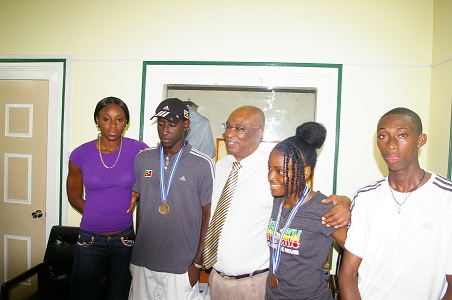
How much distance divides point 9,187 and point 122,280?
1.86 meters

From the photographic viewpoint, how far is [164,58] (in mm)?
2670

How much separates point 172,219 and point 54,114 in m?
1.89

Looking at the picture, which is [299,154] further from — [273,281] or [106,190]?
[106,190]

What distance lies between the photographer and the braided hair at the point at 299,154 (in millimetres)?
1547

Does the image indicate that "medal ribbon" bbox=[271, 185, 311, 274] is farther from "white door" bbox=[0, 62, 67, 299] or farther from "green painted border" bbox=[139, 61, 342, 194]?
"white door" bbox=[0, 62, 67, 299]

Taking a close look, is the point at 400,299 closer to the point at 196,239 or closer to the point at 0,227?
the point at 196,239

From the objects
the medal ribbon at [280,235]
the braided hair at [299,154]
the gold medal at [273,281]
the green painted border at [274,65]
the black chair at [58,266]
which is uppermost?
the green painted border at [274,65]

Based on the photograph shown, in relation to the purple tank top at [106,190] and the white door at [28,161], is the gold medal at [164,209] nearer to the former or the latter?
Result: the purple tank top at [106,190]

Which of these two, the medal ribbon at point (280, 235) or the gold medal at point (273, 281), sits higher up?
the medal ribbon at point (280, 235)

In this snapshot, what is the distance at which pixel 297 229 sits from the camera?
149 cm

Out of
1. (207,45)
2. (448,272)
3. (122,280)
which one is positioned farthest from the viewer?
(207,45)

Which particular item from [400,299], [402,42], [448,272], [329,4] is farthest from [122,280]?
[402,42]

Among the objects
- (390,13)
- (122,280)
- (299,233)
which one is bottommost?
(122,280)

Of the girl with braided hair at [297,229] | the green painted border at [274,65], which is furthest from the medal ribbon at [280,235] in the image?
the green painted border at [274,65]
